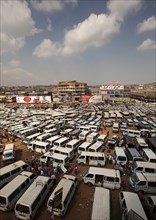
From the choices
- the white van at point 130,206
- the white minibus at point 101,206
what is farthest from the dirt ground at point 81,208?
the white minibus at point 101,206

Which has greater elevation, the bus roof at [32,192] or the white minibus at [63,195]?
the bus roof at [32,192]

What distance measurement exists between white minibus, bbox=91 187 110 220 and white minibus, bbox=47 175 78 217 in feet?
6.88

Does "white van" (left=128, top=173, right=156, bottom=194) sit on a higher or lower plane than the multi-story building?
lower

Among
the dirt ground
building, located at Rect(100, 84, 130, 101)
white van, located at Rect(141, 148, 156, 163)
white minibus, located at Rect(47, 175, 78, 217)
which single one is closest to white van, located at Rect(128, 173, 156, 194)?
the dirt ground

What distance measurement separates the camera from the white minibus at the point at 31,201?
969 cm

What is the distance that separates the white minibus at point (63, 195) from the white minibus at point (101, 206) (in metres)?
2.10

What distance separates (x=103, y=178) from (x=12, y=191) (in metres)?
7.21

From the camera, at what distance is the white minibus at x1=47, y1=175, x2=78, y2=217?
973 centimetres

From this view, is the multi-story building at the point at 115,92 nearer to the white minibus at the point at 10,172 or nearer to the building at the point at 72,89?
the building at the point at 72,89

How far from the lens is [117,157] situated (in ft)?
56.6

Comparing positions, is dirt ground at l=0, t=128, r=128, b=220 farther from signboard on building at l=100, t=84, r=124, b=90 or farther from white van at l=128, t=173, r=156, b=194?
signboard on building at l=100, t=84, r=124, b=90

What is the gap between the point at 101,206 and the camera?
948 centimetres

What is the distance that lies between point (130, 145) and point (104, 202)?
12.9 m

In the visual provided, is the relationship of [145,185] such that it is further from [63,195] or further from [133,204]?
[63,195]
